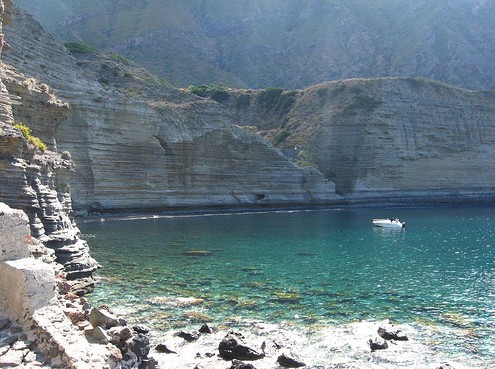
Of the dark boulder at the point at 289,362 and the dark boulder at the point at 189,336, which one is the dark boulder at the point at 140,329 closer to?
the dark boulder at the point at 189,336

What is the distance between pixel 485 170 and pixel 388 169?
17.4 metres

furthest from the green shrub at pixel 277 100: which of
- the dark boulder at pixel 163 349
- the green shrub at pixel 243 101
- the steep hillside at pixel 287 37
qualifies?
the dark boulder at pixel 163 349

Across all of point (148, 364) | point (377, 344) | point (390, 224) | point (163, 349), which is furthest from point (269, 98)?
point (148, 364)

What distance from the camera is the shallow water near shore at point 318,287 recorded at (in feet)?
49.4

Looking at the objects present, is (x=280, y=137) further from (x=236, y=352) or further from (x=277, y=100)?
(x=236, y=352)

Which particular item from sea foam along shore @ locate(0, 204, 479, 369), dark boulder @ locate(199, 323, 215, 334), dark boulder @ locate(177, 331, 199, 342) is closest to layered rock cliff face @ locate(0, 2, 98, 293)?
sea foam along shore @ locate(0, 204, 479, 369)

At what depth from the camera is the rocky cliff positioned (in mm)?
54344

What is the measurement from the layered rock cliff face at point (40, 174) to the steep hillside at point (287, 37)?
101 meters

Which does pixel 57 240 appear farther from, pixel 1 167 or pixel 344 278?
pixel 344 278

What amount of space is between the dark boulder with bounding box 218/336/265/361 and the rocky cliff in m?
41.1

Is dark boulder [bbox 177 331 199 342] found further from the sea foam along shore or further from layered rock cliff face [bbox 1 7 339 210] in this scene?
layered rock cliff face [bbox 1 7 339 210]

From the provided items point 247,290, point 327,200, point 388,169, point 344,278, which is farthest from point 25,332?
point 388,169

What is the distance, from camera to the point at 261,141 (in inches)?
2763

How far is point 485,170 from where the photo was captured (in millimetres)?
80938
